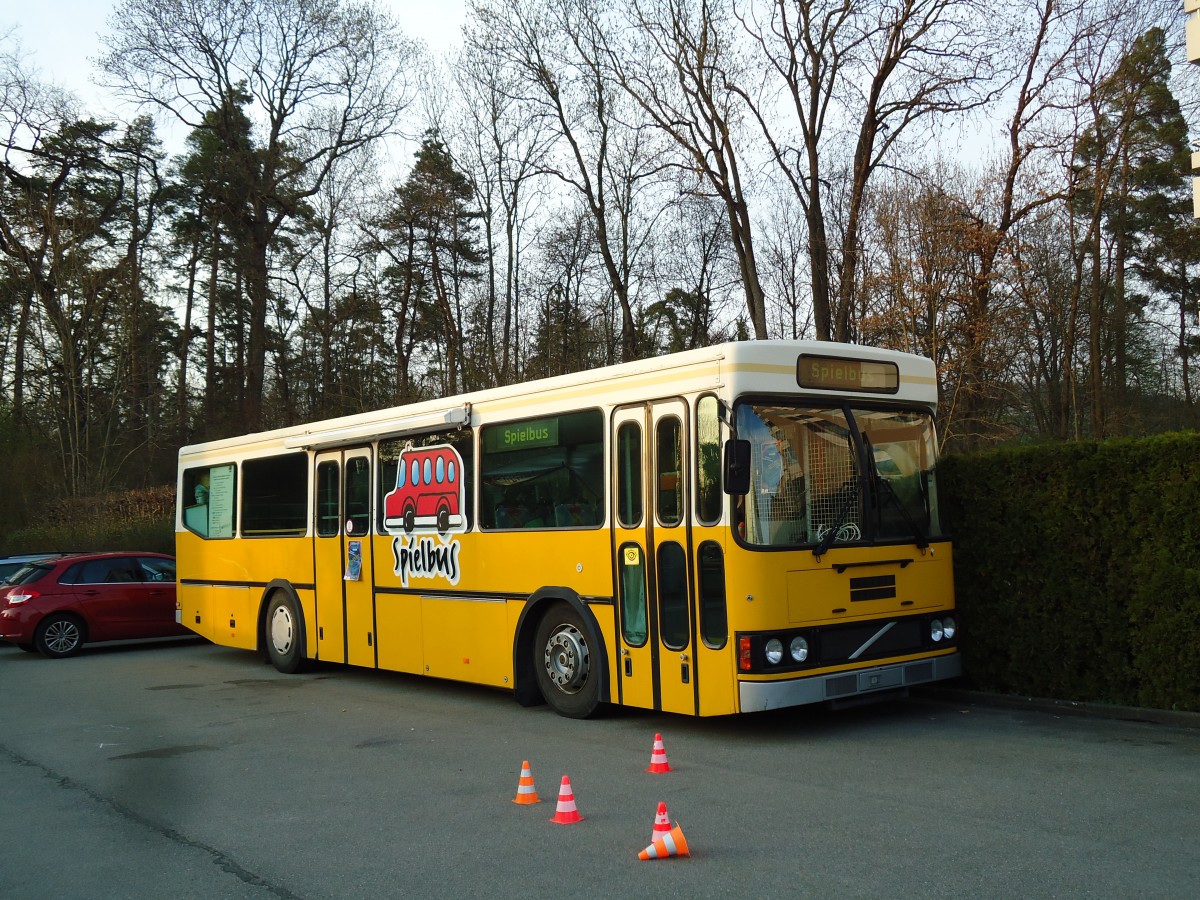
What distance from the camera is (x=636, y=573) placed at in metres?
9.18

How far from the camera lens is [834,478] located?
8812 mm

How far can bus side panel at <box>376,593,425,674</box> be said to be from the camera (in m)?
12.0

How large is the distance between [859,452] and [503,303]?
23.3 m

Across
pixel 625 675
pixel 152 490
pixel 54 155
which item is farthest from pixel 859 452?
pixel 54 155

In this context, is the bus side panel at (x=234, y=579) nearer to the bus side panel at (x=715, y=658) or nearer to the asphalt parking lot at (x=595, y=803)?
the asphalt parking lot at (x=595, y=803)

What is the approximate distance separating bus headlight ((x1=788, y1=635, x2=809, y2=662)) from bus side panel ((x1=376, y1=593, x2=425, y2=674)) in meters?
4.94

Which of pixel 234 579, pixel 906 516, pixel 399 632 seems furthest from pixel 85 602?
pixel 906 516

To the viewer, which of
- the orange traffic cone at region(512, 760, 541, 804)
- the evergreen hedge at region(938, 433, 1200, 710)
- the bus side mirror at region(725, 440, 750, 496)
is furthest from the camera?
the evergreen hedge at region(938, 433, 1200, 710)

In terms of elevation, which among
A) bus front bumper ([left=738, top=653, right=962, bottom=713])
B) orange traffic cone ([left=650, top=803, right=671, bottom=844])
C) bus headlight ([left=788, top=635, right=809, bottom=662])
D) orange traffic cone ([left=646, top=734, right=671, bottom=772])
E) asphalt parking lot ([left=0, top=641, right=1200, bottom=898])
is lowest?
asphalt parking lot ([left=0, top=641, right=1200, bottom=898])

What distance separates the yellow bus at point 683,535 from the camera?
332 inches

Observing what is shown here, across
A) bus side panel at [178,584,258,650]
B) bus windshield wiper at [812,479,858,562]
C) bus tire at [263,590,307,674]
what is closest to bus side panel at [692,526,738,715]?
bus windshield wiper at [812,479,858,562]

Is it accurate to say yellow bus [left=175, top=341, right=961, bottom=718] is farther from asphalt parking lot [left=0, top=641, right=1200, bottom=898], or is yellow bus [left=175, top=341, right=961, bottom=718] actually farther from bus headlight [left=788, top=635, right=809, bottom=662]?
asphalt parking lot [left=0, top=641, right=1200, bottom=898]

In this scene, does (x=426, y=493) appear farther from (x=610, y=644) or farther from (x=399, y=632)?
(x=610, y=644)

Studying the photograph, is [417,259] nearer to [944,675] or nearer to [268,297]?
[268,297]
